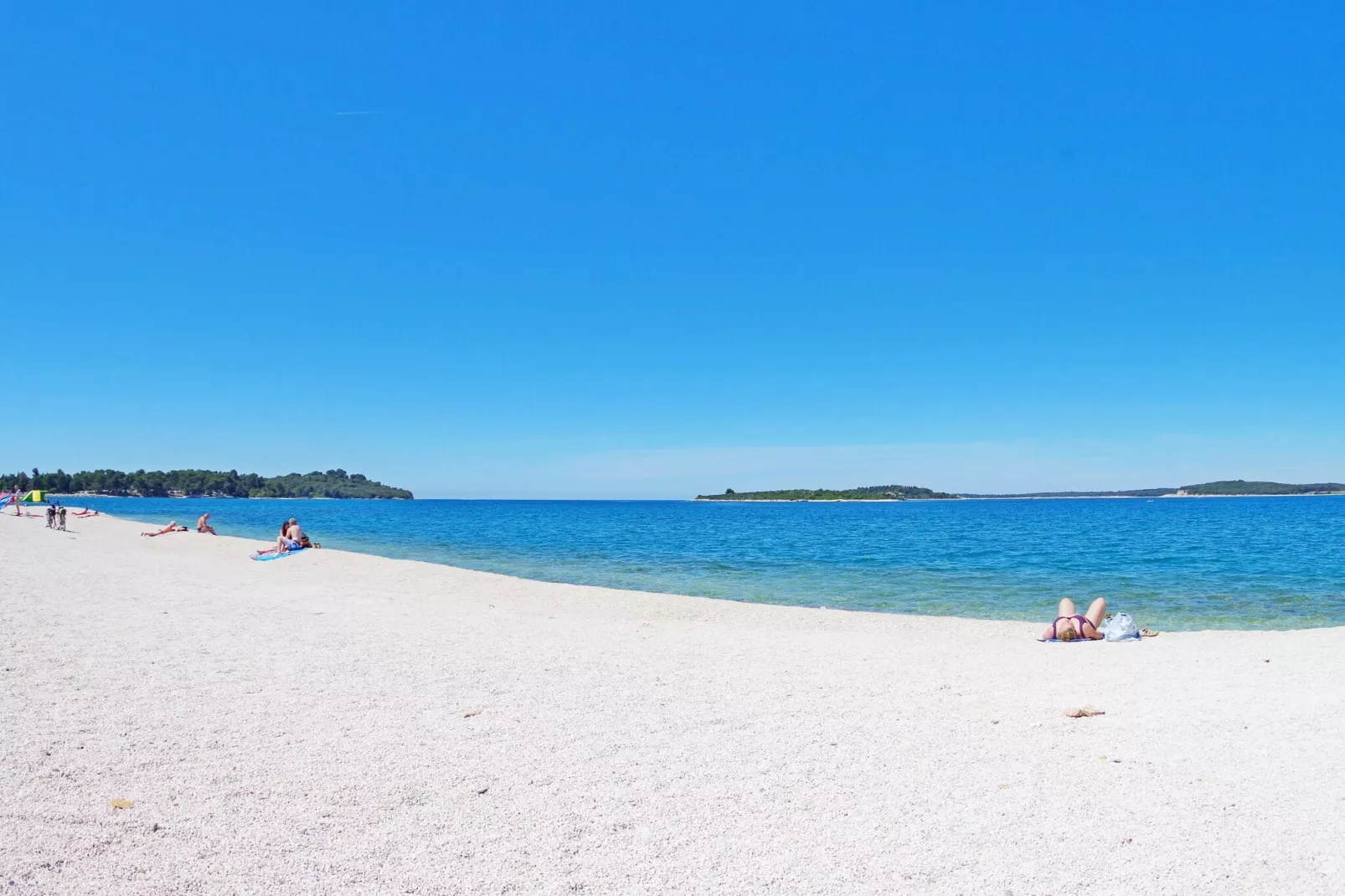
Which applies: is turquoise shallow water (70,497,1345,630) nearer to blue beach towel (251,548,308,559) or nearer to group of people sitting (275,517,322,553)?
group of people sitting (275,517,322,553)

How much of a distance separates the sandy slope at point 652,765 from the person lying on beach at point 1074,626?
1.16 metres

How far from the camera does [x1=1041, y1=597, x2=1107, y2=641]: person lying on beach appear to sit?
41.1 feet

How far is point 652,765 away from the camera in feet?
19.0

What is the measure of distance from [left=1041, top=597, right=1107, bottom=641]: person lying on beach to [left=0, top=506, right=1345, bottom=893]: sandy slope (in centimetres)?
116

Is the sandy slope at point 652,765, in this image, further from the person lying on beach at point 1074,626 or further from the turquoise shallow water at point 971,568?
the turquoise shallow water at point 971,568

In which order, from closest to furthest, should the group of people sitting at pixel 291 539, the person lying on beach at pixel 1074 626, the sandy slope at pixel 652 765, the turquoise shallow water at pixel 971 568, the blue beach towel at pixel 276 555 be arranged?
the sandy slope at pixel 652 765 < the person lying on beach at pixel 1074 626 < the turquoise shallow water at pixel 971 568 < the blue beach towel at pixel 276 555 < the group of people sitting at pixel 291 539

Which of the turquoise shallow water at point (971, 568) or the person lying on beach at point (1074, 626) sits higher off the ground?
the person lying on beach at point (1074, 626)

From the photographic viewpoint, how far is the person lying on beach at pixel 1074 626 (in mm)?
12531

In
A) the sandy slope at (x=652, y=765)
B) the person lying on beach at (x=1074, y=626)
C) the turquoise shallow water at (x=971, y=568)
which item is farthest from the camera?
the turquoise shallow water at (x=971, y=568)

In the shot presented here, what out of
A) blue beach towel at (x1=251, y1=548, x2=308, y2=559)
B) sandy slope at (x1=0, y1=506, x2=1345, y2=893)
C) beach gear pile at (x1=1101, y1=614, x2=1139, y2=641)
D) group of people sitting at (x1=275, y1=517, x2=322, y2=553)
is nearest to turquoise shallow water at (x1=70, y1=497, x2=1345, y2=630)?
beach gear pile at (x1=1101, y1=614, x2=1139, y2=641)

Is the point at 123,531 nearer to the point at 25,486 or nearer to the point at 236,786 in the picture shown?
the point at 236,786

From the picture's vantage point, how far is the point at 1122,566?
26.3m

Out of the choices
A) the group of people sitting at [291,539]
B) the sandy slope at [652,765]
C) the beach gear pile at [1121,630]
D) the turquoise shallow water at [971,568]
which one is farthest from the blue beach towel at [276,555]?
the beach gear pile at [1121,630]

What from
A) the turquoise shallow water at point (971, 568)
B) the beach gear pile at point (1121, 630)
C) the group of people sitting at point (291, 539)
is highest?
the group of people sitting at point (291, 539)
